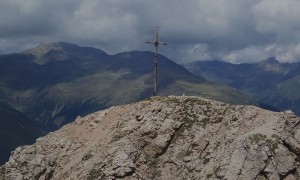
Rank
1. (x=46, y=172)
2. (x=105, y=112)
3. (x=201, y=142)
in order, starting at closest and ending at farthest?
(x=201, y=142), (x=46, y=172), (x=105, y=112)

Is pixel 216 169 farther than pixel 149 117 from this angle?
No

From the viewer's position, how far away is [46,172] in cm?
6019

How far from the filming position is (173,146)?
5547 centimetres

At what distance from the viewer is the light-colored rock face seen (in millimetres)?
51188

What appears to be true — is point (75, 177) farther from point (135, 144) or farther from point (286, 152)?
point (286, 152)

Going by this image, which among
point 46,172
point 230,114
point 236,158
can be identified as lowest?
point 46,172

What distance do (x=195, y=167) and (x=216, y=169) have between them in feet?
9.50

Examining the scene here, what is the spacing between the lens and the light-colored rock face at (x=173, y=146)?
5119 cm

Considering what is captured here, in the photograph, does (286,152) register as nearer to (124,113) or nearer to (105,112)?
(124,113)

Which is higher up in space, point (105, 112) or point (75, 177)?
point (105, 112)

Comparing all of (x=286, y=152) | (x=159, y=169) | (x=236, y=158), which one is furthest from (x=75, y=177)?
(x=286, y=152)

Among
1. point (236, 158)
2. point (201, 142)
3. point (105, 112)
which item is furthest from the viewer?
point (105, 112)

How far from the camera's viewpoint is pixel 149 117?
58.4m

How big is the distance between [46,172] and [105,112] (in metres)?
11.6
